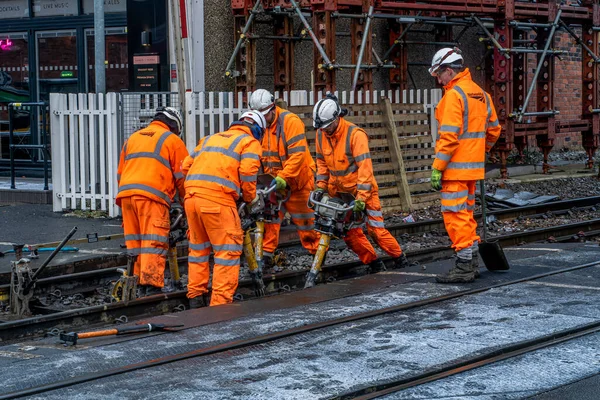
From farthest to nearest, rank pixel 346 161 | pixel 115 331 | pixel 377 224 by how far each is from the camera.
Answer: pixel 377 224, pixel 346 161, pixel 115 331

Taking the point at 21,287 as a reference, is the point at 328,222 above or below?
above

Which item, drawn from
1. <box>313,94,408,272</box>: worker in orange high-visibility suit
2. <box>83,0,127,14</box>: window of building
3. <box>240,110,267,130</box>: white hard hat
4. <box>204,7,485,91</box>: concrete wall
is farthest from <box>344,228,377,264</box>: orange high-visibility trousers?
<box>83,0,127,14</box>: window of building

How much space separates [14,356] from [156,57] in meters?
12.1

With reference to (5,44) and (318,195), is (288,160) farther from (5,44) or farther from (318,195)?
(5,44)

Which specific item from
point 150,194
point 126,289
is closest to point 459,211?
point 150,194

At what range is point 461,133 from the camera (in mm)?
9664

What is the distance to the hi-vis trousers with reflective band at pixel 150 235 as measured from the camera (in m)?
9.95

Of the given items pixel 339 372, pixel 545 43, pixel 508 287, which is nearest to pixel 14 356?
pixel 339 372

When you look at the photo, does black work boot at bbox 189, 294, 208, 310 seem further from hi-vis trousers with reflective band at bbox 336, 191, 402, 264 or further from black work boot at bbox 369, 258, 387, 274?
black work boot at bbox 369, 258, 387, 274

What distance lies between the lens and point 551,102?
24.3 meters

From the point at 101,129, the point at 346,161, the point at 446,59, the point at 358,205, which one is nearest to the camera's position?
the point at 446,59

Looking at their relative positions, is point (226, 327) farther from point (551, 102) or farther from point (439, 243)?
point (551, 102)

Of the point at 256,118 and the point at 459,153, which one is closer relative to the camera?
the point at 459,153

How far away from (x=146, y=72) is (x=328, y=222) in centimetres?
948
